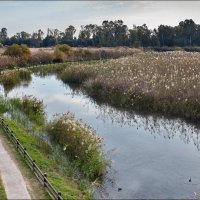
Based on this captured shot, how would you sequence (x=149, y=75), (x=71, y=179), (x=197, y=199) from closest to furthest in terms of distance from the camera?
(x=197, y=199)
(x=71, y=179)
(x=149, y=75)

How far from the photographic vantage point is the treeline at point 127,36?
122 meters

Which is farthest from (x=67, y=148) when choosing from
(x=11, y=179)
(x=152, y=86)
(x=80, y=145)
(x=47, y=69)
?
(x=47, y=69)

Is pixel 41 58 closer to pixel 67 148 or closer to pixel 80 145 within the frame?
pixel 67 148

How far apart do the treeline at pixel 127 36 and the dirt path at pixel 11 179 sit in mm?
99141

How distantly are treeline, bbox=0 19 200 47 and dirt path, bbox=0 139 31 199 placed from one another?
99.1m

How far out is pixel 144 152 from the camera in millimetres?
22062

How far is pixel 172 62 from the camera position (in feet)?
143

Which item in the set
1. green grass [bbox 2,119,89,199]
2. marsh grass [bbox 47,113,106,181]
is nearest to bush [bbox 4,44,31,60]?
green grass [bbox 2,119,89,199]

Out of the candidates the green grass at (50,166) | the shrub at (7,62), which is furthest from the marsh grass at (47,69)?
the green grass at (50,166)

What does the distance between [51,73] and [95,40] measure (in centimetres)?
8164

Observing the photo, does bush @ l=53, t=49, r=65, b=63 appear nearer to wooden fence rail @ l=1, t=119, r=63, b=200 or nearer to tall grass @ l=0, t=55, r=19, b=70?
tall grass @ l=0, t=55, r=19, b=70

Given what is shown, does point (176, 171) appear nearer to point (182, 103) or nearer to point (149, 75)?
point (182, 103)

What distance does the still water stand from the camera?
1720 cm

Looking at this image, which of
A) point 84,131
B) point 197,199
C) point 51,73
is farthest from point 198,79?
point 51,73
